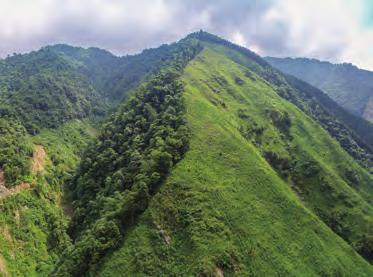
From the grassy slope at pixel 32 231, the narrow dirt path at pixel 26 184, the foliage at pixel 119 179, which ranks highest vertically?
the foliage at pixel 119 179

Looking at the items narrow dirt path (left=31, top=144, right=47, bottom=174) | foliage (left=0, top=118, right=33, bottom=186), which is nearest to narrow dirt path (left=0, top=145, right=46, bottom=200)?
narrow dirt path (left=31, top=144, right=47, bottom=174)

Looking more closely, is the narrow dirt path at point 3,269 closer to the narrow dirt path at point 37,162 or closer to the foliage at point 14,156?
the foliage at point 14,156

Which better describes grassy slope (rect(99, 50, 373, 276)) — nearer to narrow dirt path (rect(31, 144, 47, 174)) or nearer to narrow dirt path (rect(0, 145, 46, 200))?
narrow dirt path (rect(0, 145, 46, 200))

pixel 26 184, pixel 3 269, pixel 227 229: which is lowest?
pixel 3 269

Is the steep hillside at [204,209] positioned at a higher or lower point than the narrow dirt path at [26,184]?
higher

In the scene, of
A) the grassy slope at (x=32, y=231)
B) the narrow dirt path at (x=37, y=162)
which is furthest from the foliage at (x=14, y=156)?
the grassy slope at (x=32, y=231)

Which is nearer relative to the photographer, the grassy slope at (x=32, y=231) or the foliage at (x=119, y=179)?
the foliage at (x=119, y=179)

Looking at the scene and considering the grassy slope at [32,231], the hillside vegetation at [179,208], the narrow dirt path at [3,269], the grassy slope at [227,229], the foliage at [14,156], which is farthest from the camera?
the foliage at [14,156]

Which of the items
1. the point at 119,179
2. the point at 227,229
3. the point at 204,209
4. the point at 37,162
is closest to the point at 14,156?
the point at 37,162

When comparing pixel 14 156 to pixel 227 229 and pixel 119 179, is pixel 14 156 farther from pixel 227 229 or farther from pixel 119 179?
pixel 227 229

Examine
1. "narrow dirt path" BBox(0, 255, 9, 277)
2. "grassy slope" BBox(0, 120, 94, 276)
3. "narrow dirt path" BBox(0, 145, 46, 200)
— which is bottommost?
"narrow dirt path" BBox(0, 255, 9, 277)

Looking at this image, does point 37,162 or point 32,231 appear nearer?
point 32,231

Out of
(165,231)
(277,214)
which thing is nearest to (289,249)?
(277,214)

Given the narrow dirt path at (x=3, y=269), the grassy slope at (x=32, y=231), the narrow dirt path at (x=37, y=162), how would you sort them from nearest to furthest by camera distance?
the narrow dirt path at (x=3, y=269)
the grassy slope at (x=32, y=231)
the narrow dirt path at (x=37, y=162)
